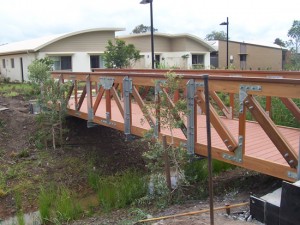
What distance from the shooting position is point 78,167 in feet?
29.1

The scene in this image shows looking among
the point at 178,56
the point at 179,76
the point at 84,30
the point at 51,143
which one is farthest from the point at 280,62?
the point at 179,76

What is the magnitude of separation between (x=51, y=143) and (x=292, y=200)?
7552 millimetres

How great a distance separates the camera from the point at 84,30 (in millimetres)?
23875

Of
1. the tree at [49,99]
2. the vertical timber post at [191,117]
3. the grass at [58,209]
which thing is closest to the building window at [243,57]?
the tree at [49,99]

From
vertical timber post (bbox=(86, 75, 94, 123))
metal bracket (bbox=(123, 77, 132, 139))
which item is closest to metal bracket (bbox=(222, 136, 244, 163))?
metal bracket (bbox=(123, 77, 132, 139))

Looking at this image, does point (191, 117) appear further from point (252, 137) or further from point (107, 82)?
point (107, 82)

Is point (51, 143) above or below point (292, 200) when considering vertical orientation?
below

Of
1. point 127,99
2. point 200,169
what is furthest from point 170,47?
point 127,99

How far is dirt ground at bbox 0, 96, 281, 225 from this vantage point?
5.14m

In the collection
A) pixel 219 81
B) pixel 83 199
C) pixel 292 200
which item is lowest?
pixel 83 199

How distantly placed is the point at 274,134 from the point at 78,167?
5.76 m

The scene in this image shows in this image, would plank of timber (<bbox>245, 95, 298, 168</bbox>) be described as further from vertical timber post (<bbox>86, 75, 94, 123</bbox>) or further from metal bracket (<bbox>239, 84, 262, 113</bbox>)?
vertical timber post (<bbox>86, 75, 94, 123</bbox>)

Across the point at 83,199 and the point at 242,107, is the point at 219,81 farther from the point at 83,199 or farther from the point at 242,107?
the point at 83,199

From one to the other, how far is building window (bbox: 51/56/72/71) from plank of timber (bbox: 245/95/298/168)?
2038 centimetres
